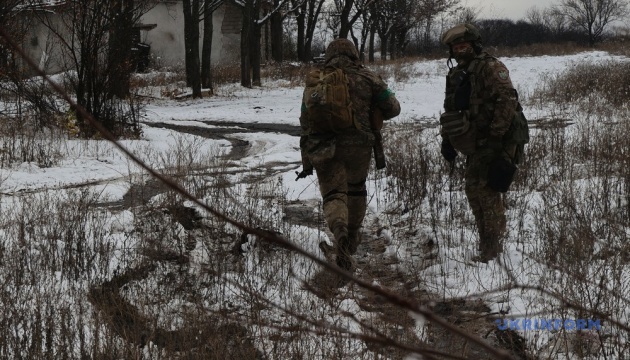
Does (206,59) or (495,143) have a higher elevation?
(206,59)

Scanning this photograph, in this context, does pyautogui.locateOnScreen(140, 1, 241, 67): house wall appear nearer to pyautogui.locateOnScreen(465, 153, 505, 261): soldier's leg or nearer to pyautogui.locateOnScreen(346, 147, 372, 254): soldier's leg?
pyautogui.locateOnScreen(346, 147, 372, 254): soldier's leg

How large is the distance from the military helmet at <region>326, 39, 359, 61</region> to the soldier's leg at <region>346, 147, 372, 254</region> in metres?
0.71

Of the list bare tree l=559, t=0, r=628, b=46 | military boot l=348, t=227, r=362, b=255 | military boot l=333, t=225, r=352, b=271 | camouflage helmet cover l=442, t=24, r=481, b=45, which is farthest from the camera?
bare tree l=559, t=0, r=628, b=46

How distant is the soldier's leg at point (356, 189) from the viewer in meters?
5.08

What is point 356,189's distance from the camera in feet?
17.3

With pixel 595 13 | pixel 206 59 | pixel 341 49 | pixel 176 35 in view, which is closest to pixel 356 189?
pixel 341 49

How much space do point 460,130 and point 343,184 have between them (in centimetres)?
99

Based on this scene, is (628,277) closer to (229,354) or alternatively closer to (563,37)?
(229,354)

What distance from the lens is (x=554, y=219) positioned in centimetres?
549

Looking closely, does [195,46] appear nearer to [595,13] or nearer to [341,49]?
[341,49]

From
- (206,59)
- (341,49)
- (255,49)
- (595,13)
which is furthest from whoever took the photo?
(595,13)

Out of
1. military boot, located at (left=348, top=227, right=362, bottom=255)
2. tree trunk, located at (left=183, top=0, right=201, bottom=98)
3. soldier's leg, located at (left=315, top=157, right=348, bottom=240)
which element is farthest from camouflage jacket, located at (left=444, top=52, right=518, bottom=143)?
tree trunk, located at (left=183, top=0, right=201, bottom=98)

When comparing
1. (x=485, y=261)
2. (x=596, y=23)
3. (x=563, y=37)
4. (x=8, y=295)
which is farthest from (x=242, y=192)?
(x=596, y=23)

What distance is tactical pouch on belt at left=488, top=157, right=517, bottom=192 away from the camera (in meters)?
4.94
